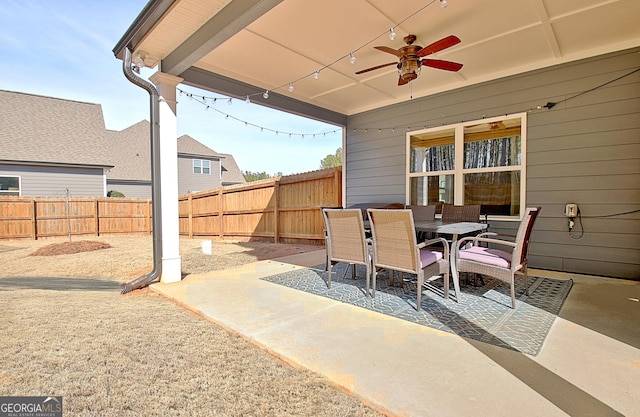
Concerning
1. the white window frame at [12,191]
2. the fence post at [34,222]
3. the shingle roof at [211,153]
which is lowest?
the fence post at [34,222]

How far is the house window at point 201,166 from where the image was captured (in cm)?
1791

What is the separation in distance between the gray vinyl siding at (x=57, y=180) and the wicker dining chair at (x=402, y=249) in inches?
536

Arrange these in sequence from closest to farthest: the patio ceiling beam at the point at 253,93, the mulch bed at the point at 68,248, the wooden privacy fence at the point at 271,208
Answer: the patio ceiling beam at the point at 253,93 → the mulch bed at the point at 68,248 → the wooden privacy fence at the point at 271,208

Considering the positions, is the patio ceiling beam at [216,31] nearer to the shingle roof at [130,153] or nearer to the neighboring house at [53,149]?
the neighboring house at [53,149]

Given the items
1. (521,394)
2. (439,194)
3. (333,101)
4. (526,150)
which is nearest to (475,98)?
(526,150)

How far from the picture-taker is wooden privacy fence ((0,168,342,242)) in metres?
7.46

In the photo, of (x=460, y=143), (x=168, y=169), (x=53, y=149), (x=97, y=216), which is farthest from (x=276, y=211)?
(x=53, y=149)

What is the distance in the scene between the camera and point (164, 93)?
3.91 m

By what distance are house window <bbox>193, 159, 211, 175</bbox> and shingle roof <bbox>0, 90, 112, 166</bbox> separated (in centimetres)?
489

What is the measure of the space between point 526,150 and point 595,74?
1.18 meters

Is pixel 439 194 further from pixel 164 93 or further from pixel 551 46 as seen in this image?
pixel 164 93

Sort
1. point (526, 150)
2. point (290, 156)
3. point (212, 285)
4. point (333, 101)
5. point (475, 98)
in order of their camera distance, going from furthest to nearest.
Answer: point (290, 156) < point (333, 101) < point (475, 98) < point (526, 150) < point (212, 285)

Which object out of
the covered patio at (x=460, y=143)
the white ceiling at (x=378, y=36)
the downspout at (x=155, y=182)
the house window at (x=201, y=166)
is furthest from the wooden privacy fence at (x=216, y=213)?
the house window at (x=201, y=166)

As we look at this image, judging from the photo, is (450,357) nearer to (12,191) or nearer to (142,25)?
(142,25)
